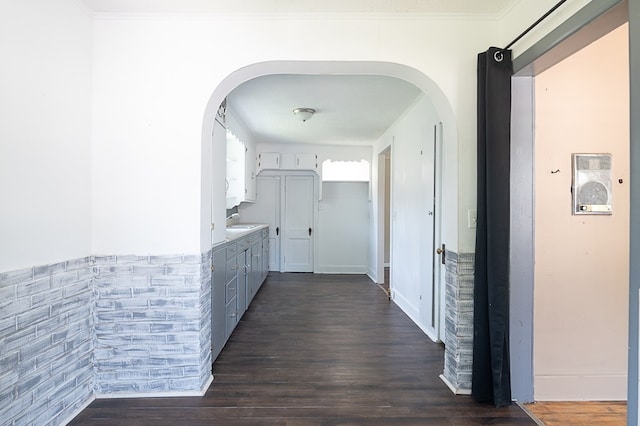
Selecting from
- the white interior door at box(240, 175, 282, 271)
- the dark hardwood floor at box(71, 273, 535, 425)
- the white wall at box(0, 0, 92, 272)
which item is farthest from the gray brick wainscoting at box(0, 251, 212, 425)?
the white interior door at box(240, 175, 282, 271)

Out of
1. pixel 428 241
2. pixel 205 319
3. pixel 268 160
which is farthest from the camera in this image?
pixel 268 160

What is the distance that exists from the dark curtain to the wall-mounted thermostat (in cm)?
54

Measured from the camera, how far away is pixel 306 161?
5887 millimetres

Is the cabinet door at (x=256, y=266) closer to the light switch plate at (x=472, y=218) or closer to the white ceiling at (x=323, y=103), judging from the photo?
the white ceiling at (x=323, y=103)

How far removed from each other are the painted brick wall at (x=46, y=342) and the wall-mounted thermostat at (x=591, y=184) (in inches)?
121

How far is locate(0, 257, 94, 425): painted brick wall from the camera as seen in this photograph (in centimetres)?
149

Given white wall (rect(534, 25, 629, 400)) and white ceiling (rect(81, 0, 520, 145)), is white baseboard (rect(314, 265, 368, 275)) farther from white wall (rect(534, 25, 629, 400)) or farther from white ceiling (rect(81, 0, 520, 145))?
white wall (rect(534, 25, 629, 400))

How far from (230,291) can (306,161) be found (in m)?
3.39

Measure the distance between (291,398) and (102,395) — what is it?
3.86 ft

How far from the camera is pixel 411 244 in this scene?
372 cm

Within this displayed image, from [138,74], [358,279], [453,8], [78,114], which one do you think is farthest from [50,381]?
[358,279]

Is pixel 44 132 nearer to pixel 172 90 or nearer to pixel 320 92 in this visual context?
pixel 172 90

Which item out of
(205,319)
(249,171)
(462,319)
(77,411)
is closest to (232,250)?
(205,319)

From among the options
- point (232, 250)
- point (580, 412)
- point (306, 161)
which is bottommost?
point (580, 412)
